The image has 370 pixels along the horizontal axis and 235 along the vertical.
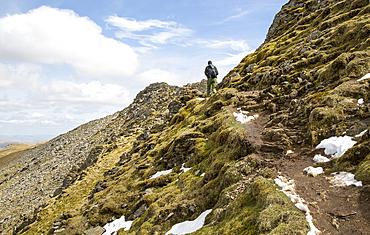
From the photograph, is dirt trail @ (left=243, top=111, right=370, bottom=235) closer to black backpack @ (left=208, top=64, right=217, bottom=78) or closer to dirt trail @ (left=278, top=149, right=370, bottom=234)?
dirt trail @ (left=278, top=149, right=370, bottom=234)

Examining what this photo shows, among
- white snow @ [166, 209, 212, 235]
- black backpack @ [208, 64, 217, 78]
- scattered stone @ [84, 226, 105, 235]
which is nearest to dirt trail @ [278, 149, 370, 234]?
white snow @ [166, 209, 212, 235]

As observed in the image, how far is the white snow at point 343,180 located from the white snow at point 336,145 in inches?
59.9

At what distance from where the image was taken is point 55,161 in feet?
260

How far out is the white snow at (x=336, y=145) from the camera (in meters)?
10.3

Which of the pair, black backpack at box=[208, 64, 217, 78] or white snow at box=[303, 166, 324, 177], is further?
black backpack at box=[208, 64, 217, 78]

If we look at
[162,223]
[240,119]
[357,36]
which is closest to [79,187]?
[162,223]

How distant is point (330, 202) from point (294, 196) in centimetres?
127

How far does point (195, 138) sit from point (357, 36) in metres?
20.5

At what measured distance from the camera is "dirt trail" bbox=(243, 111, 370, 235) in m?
6.72

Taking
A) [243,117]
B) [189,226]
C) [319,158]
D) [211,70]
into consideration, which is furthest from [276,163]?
[211,70]

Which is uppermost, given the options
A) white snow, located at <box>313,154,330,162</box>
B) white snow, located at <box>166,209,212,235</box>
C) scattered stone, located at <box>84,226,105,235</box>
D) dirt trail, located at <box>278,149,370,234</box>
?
white snow, located at <box>313,154,330,162</box>

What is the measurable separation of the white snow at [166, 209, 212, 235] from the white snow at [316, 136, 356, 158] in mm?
7909

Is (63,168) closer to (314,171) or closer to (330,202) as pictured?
(314,171)

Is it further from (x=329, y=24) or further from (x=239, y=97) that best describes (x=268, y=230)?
(x=329, y=24)
